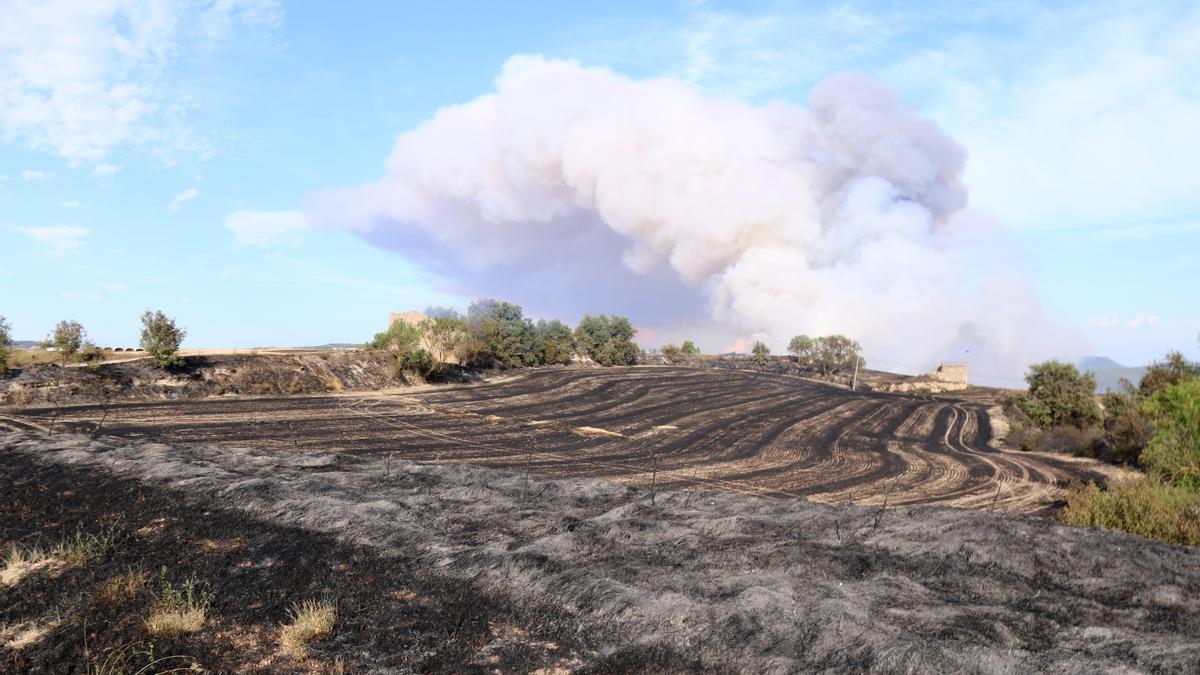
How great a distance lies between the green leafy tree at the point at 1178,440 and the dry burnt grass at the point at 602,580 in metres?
12.8

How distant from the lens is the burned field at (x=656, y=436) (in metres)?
24.5

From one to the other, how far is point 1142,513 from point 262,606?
17.3 meters

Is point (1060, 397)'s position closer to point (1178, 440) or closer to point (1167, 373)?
point (1167, 373)

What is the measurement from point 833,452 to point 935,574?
23914mm

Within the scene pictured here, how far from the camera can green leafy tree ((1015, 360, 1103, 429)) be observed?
40875mm

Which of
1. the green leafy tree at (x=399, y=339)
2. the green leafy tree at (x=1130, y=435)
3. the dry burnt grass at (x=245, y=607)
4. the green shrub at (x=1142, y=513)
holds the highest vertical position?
the green leafy tree at (x=399, y=339)

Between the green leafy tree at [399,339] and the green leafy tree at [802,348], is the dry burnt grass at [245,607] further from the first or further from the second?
the green leafy tree at [802,348]

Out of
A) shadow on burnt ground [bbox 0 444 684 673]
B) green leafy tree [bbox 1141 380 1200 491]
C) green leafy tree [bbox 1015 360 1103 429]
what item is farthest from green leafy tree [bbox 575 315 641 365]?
shadow on burnt ground [bbox 0 444 684 673]

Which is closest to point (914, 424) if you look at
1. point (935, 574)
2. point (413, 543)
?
point (935, 574)

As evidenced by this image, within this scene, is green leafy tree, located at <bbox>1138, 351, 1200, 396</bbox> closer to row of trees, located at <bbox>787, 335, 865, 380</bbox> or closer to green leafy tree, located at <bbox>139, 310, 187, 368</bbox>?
row of trees, located at <bbox>787, 335, 865, 380</bbox>

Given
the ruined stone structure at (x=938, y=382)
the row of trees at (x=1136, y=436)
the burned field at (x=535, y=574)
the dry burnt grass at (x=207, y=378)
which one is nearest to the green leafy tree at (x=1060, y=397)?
the row of trees at (x=1136, y=436)

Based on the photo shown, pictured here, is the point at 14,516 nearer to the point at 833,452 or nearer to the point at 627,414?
the point at 833,452

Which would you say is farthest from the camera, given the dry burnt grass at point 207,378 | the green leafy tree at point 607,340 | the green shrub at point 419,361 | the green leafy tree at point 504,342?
the green leafy tree at point 607,340

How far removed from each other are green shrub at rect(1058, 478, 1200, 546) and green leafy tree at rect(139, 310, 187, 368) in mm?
41337
